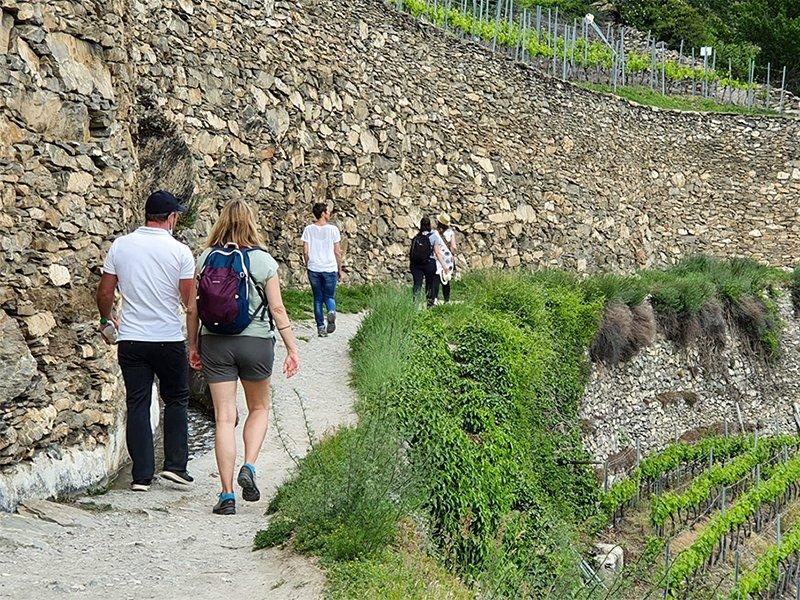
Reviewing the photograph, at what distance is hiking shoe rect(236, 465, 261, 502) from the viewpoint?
6766 millimetres

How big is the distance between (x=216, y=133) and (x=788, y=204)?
19.1 m

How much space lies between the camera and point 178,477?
23.5 feet

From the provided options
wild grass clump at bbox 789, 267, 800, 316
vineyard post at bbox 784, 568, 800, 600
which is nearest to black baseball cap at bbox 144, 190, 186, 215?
vineyard post at bbox 784, 568, 800, 600

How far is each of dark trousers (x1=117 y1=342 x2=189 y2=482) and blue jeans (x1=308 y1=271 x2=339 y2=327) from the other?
18.1 feet

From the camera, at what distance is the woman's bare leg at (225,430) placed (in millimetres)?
6652

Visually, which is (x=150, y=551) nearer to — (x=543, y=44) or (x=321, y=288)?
(x=321, y=288)

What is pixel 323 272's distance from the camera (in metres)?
12.6

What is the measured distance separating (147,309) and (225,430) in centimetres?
91

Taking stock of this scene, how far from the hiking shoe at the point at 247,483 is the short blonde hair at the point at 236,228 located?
1400mm

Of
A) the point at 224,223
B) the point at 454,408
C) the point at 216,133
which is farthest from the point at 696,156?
the point at 224,223

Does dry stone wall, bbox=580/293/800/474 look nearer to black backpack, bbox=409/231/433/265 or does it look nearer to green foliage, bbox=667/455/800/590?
green foliage, bbox=667/455/800/590

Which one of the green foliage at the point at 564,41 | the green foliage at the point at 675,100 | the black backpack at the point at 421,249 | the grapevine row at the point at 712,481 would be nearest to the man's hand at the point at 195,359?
the black backpack at the point at 421,249

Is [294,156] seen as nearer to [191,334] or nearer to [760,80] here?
[191,334]

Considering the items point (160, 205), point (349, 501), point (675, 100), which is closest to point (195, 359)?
point (160, 205)
